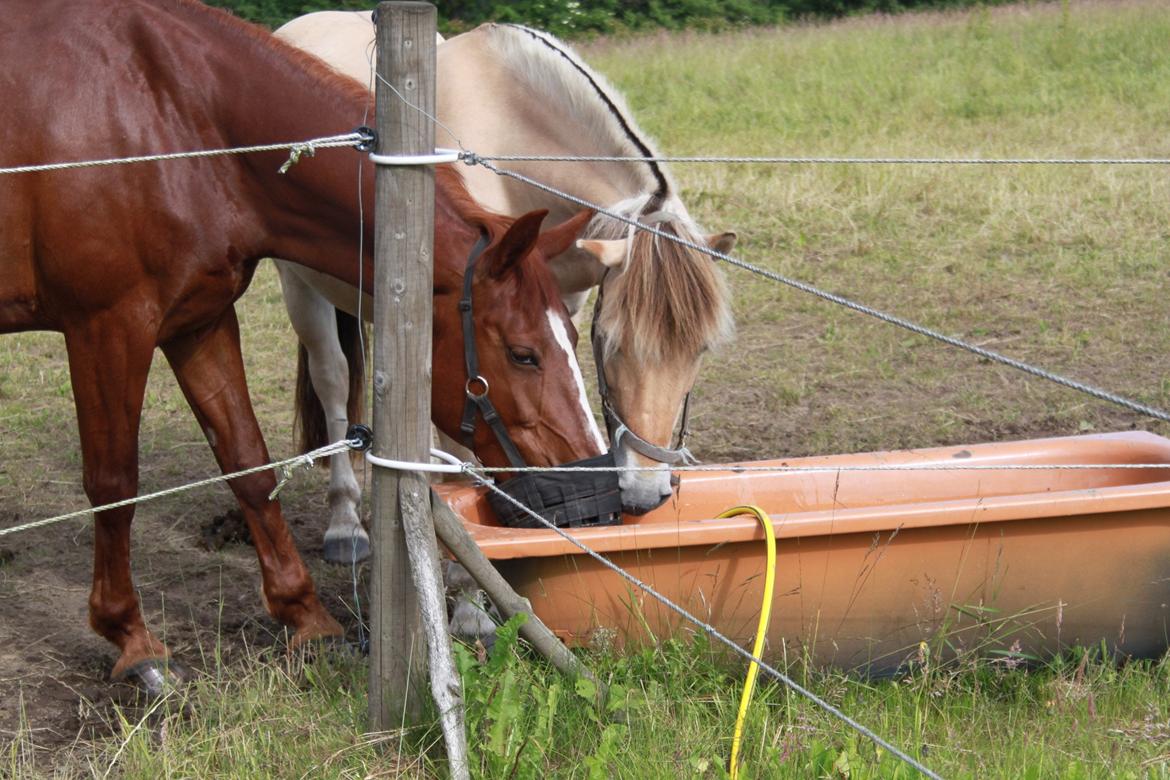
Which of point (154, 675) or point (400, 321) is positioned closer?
point (400, 321)

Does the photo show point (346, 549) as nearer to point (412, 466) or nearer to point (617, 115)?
point (617, 115)

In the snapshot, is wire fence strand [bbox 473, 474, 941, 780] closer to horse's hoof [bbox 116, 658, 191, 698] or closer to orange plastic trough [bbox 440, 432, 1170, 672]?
orange plastic trough [bbox 440, 432, 1170, 672]

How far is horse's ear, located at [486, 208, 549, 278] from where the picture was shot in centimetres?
290

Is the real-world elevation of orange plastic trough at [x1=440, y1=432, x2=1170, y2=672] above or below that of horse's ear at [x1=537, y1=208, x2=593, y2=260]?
below

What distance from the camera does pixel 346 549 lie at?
4.42 metres

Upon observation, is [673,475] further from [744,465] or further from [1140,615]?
[1140,615]

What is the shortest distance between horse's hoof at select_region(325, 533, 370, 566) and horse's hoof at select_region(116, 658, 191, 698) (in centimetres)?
99

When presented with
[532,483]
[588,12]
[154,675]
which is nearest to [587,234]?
[532,483]

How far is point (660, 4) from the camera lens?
2377 centimetres

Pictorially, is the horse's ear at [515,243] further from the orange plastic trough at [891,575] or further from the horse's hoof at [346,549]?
the horse's hoof at [346,549]

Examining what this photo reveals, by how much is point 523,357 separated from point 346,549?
64.2 inches

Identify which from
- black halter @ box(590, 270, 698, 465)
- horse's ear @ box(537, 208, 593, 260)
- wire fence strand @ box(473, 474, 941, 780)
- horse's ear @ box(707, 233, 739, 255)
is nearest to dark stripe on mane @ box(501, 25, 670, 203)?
horse's ear @ box(707, 233, 739, 255)

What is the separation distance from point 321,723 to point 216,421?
1255 mm

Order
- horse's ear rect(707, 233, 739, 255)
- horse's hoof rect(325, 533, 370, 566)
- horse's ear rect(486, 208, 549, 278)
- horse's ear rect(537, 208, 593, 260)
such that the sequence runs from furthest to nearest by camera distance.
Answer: horse's hoof rect(325, 533, 370, 566)
horse's ear rect(707, 233, 739, 255)
horse's ear rect(537, 208, 593, 260)
horse's ear rect(486, 208, 549, 278)
